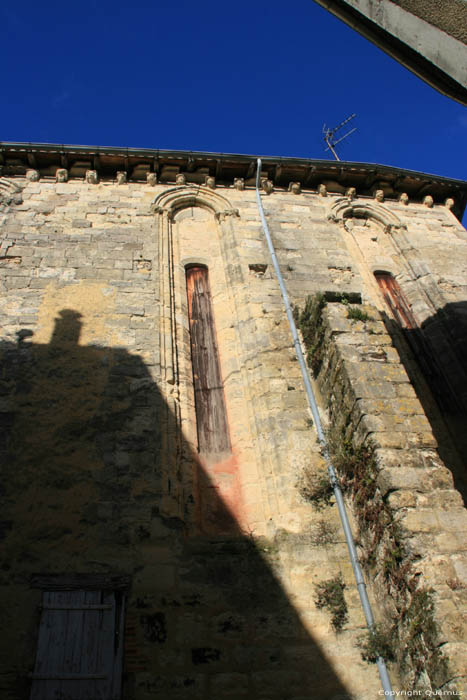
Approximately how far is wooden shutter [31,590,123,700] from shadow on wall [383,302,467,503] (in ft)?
13.2

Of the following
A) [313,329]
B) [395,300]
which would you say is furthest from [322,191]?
[313,329]

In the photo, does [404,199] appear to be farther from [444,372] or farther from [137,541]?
[137,541]

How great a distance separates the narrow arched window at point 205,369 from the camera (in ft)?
19.7

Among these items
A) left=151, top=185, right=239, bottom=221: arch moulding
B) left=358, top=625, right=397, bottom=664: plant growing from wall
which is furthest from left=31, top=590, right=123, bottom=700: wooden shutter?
left=151, top=185, right=239, bottom=221: arch moulding

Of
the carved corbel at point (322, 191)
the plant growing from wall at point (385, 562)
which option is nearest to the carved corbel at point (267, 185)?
the carved corbel at point (322, 191)

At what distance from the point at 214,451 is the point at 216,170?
241 inches

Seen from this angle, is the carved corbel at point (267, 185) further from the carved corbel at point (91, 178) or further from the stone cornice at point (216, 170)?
the carved corbel at point (91, 178)

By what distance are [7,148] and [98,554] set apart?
7775 mm

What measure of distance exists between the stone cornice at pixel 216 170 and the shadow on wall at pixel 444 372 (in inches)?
142

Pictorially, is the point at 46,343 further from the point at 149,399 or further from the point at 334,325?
the point at 334,325

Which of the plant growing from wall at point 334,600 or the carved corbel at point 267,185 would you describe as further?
the carved corbel at point 267,185

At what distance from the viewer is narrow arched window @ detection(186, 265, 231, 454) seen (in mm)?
5996

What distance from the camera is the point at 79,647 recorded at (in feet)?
13.2

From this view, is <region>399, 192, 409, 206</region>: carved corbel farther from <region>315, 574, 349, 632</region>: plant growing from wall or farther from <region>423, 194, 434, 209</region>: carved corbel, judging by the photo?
<region>315, 574, 349, 632</region>: plant growing from wall
